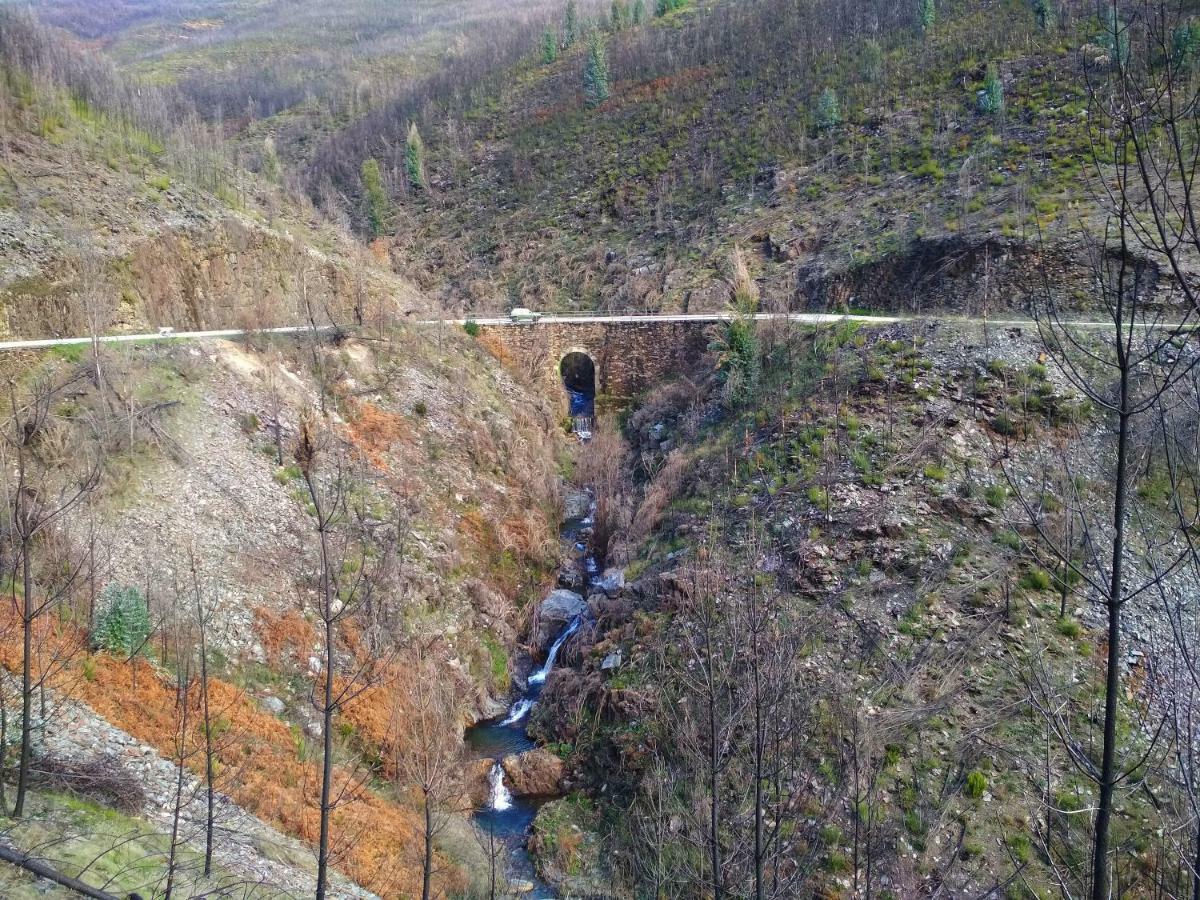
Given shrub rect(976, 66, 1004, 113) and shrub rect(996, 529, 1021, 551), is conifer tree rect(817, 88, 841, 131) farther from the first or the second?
shrub rect(996, 529, 1021, 551)

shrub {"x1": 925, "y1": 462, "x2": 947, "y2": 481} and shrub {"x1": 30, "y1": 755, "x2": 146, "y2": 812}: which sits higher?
shrub {"x1": 30, "y1": 755, "x2": 146, "y2": 812}

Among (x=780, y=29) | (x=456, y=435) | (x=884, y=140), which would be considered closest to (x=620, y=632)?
(x=456, y=435)

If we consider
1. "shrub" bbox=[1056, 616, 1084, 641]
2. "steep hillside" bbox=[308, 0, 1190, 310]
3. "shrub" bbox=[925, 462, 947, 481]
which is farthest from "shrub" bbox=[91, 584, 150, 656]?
"steep hillside" bbox=[308, 0, 1190, 310]

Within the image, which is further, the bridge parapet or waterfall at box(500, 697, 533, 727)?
the bridge parapet

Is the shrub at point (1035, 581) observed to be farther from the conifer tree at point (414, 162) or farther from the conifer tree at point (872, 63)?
the conifer tree at point (414, 162)

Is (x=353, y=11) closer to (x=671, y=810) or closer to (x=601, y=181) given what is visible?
(x=601, y=181)

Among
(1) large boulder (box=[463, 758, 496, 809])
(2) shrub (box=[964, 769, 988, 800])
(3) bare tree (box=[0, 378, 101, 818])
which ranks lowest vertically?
(1) large boulder (box=[463, 758, 496, 809])

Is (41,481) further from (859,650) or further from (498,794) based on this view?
(859,650)
